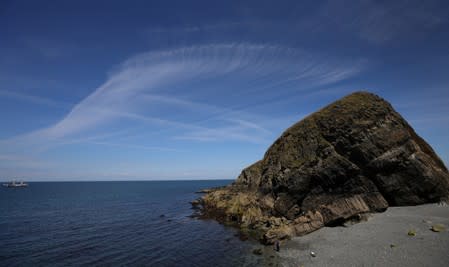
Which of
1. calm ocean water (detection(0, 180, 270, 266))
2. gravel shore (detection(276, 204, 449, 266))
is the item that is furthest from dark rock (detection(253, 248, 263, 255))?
gravel shore (detection(276, 204, 449, 266))

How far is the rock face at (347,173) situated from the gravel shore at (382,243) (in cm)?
258

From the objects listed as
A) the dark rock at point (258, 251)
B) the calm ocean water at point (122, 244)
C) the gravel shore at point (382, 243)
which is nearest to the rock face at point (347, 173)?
the gravel shore at point (382, 243)

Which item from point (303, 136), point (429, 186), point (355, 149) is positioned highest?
point (303, 136)

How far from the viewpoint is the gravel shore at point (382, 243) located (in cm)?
2402

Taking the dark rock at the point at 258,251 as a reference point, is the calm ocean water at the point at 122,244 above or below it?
below

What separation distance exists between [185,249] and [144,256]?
221 inches

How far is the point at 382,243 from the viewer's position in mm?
27844

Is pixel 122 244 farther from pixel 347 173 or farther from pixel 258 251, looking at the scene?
pixel 347 173

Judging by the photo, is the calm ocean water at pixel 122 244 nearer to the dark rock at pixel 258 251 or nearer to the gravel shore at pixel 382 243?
the dark rock at pixel 258 251

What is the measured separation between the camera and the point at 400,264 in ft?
74.6

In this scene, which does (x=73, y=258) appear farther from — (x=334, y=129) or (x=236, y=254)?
(x=334, y=129)

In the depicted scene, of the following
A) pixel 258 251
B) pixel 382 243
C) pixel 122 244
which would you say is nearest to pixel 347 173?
pixel 382 243

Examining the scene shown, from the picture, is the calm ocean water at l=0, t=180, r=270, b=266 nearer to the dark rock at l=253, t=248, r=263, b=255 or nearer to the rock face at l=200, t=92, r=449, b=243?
the dark rock at l=253, t=248, r=263, b=255

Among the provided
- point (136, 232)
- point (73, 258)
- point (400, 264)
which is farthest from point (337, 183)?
point (73, 258)
